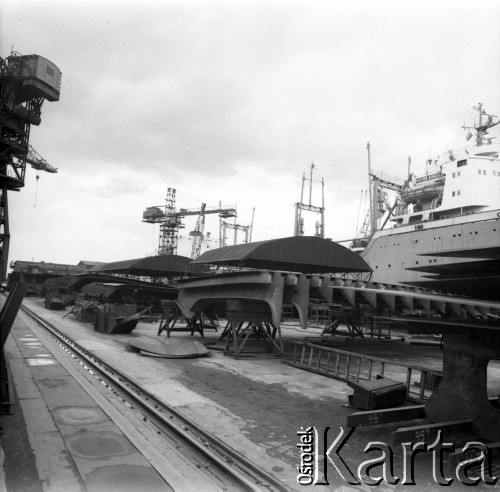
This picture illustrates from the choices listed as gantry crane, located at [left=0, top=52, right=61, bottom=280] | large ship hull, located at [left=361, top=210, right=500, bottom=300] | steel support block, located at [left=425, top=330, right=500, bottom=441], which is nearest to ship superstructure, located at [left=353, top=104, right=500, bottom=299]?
large ship hull, located at [left=361, top=210, right=500, bottom=300]

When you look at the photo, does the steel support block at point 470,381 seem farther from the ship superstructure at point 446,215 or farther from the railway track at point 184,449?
the ship superstructure at point 446,215

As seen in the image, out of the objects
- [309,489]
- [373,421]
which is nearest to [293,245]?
[373,421]

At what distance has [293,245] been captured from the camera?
21.1 meters

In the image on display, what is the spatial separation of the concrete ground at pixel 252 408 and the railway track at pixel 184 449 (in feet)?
0.82

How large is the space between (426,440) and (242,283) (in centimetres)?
991

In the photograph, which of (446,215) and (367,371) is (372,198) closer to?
(446,215)

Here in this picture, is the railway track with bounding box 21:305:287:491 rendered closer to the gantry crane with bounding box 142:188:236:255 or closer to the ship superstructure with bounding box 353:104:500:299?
the ship superstructure with bounding box 353:104:500:299

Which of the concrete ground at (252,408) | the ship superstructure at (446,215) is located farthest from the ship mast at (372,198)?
the concrete ground at (252,408)

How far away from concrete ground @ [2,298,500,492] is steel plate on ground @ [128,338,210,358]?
1.11 ft

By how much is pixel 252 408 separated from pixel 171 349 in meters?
6.83

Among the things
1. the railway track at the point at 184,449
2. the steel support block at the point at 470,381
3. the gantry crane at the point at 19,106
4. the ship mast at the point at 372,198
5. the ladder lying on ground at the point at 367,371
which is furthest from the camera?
the ship mast at the point at 372,198

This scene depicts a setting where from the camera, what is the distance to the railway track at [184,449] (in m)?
4.49

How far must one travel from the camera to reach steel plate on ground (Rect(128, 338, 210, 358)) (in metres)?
13.6

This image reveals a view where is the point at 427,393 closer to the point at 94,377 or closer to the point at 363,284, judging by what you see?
the point at 363,284
